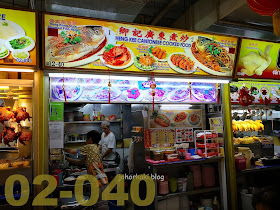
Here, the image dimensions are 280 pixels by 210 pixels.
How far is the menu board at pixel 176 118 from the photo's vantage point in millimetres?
5168

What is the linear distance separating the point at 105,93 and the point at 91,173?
1632mm

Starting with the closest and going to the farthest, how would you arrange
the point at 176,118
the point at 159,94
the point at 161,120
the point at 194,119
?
the point at 159,94
the point at 161,120
the point at 176,118
the point at 194,119

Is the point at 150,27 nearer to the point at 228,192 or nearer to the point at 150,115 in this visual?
the point at 150,115

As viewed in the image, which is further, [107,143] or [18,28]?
[107,143]

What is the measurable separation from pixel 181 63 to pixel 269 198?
2916mm

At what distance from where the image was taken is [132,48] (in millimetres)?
4020

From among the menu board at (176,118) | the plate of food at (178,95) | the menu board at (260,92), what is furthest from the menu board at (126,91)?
the menu board at (260,92)

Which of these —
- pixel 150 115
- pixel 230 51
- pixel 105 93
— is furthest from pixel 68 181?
pixel 230 51

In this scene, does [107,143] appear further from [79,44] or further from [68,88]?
[79,44]

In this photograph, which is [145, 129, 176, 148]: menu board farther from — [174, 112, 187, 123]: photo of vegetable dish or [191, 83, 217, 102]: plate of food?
[191, 83, 217, 102]: plate of food

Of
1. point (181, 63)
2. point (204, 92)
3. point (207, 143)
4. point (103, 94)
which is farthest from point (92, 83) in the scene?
point (207, 143)

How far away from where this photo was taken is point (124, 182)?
5.11 meters

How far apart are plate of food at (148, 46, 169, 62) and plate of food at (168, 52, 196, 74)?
104 millimetres

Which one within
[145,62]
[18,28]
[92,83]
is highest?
[18,28]
